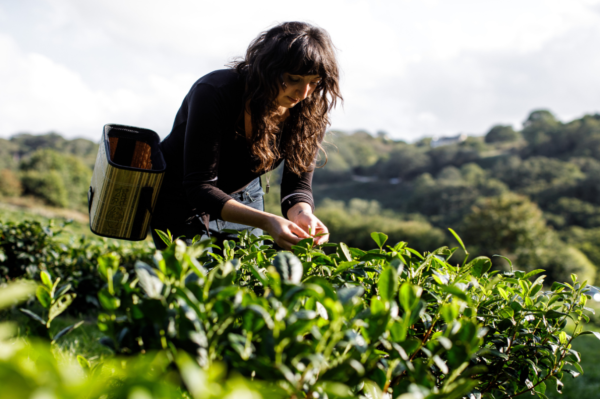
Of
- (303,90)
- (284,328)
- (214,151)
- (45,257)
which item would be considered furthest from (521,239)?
(284,328)

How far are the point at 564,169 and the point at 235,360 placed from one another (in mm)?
31076

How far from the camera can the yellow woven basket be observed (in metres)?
2.03

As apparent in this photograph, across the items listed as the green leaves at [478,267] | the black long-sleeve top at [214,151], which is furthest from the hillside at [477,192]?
the green leaves at [478,267]

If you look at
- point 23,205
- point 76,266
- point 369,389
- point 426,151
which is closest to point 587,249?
point 76,266

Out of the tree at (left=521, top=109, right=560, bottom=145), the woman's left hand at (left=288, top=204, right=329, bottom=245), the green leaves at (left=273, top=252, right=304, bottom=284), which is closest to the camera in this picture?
the green leaves at (left=273, top=252, right=304, bottom=284)

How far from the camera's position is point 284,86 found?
1894 mm

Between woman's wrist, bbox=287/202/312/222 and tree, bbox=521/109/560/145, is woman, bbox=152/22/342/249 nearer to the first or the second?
woman's wrist, bbox=287/202/312/222

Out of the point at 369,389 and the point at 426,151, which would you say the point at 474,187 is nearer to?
the point at 426,151

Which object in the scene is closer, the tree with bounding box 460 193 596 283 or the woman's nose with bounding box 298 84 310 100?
the woman's nose with bounding box 298 84 310 100

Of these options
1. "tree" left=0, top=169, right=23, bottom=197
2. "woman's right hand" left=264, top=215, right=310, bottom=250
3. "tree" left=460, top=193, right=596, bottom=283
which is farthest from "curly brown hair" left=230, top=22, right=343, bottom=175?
"tree" left=0, top=169, right=23, bottom=197

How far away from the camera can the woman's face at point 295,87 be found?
1.90m

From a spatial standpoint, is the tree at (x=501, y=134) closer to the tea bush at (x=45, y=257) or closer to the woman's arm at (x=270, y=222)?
the tea bush at (x=45, y=257)

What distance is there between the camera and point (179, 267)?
69cm

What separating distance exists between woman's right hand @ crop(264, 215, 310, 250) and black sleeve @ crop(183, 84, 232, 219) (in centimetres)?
42
